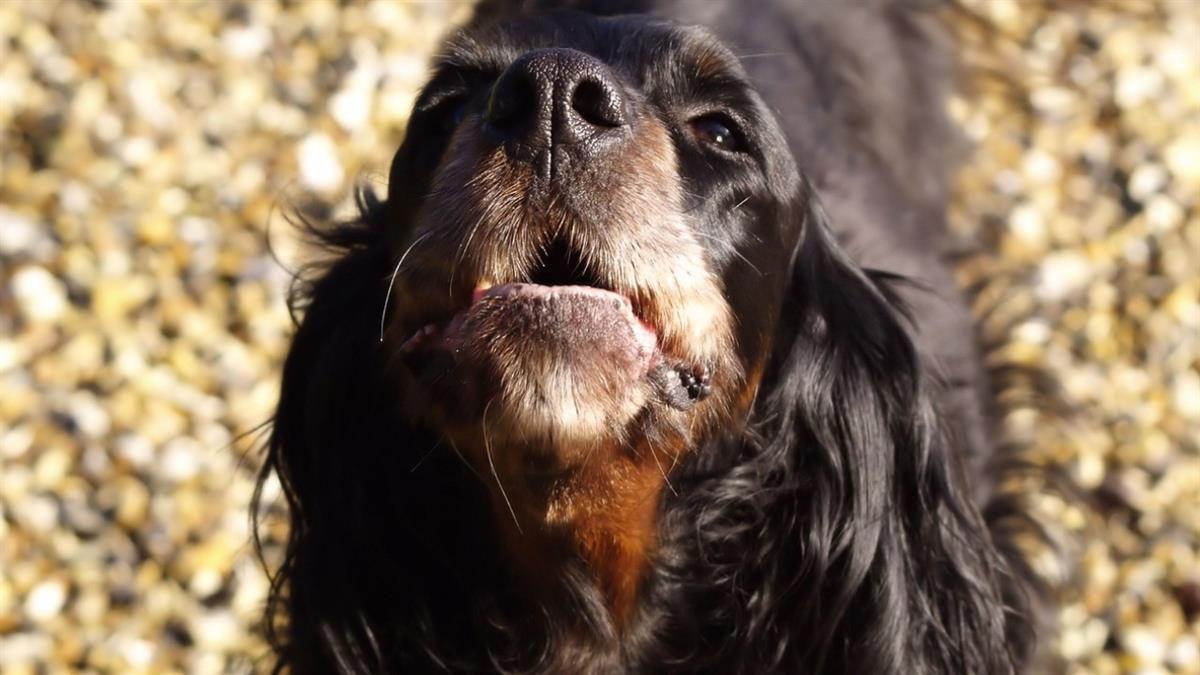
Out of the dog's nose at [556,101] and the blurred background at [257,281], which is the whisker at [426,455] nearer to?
the dog's nose at [556,101]

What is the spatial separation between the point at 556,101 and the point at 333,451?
2.88ft

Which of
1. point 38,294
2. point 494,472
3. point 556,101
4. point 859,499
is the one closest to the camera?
point 556,101

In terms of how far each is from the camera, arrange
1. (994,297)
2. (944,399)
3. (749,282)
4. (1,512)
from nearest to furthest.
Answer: (749,282) → (944,399) → (1,512) → (994,297)

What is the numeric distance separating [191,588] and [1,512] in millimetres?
453

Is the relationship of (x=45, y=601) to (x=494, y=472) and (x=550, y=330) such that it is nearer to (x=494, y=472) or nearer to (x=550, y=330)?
(x=494, y=472)

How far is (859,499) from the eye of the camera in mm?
2461

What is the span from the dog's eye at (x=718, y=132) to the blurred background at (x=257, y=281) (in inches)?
37.2

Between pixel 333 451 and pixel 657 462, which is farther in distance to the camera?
pixel 333 451

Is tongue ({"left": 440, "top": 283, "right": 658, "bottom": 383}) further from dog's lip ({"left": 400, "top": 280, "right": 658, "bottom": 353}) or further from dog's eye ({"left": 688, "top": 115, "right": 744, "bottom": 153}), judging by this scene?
dog's eye ({"left": 688, "top": 115, "right": 744, "bottom": 153})

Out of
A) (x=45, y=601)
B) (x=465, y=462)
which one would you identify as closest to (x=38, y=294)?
(x=45, y=601)

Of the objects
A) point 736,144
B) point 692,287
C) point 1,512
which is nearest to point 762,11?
point 736,144

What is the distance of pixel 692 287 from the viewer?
208 cm

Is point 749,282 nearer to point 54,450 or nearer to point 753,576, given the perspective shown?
point 753,576

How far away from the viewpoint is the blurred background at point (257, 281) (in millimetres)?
3508
